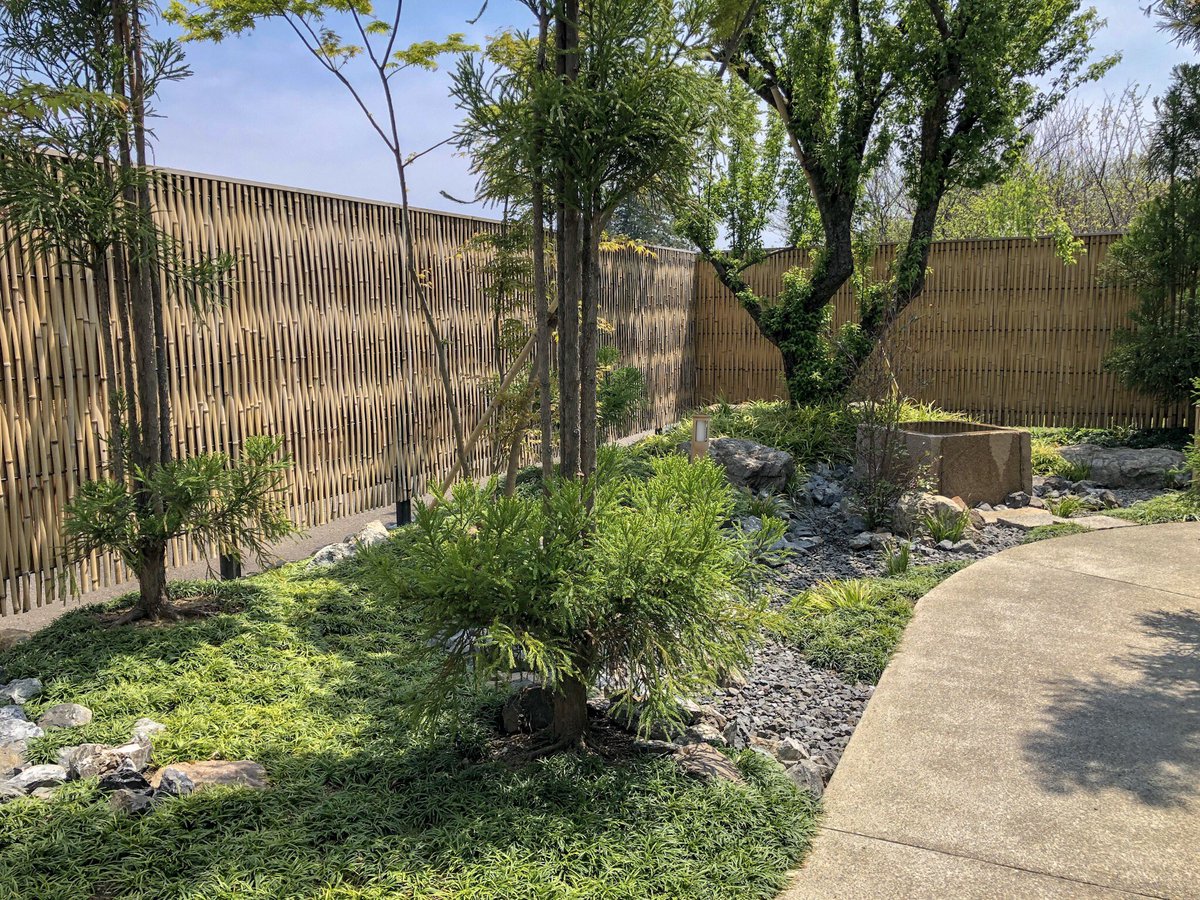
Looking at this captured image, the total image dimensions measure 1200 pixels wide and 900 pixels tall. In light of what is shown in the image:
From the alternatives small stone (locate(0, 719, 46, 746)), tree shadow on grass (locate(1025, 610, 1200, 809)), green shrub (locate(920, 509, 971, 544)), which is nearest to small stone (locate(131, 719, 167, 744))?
small stone (locate(0, 719, 46, 746))

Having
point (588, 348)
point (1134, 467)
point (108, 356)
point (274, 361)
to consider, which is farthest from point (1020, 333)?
point (108, 356)

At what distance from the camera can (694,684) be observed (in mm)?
2891

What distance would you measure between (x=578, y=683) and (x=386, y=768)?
0.68 meters

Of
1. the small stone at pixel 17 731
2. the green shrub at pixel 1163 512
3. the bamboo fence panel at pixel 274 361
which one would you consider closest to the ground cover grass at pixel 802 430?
the green shrub at pixel 1163 512

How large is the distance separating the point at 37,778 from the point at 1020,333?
11315mm

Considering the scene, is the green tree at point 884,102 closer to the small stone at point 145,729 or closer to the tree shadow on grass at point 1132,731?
the tree shadow on grass at point 1132,731

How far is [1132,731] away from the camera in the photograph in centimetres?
338

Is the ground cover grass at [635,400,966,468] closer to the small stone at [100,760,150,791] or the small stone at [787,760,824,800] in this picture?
the small stone at [787,760,824,800]

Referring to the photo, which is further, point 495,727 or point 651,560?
point 495,727

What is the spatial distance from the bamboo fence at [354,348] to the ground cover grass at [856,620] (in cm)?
273

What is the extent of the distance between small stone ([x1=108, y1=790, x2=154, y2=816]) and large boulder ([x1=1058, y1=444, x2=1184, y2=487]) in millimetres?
8539

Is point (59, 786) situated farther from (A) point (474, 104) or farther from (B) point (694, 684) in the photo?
(A) point (474, 104)

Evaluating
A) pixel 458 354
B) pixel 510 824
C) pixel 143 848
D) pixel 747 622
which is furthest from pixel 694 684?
pixel 458 354

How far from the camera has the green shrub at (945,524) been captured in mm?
6355
